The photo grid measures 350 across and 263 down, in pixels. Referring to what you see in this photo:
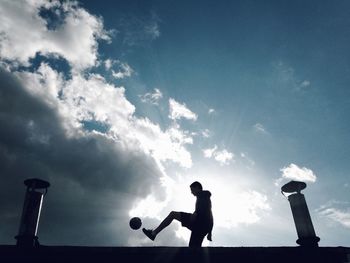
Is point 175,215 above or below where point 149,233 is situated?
above

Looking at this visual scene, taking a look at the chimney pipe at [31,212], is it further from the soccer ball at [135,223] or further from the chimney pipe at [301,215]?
the chimney pipe at [301,215]

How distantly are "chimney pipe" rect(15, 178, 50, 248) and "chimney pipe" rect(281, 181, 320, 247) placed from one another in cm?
670

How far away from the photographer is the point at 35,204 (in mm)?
7426

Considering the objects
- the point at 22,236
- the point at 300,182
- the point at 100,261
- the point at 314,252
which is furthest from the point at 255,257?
the point at 22,236

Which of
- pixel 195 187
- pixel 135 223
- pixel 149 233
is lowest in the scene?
pixel 149 233

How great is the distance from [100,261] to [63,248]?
0.65 metres

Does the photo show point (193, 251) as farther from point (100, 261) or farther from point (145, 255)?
point (100, 261)

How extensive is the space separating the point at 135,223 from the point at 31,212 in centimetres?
314

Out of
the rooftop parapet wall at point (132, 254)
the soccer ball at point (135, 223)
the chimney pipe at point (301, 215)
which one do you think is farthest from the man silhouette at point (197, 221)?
the chimney pipe at point (301, 215)

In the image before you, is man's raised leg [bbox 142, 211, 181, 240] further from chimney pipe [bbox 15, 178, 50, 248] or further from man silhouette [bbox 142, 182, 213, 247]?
chimney pipe [bbox 15, 178, 50, 248]

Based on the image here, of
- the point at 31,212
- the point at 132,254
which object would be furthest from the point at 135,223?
the point at 31,212

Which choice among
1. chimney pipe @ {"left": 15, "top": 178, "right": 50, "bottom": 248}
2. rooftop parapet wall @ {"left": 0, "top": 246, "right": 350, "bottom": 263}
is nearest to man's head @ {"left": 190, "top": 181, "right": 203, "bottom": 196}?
rooftop parapet wall @ {"left": 0, "top": 246, "right": 350, "bottom": 263}

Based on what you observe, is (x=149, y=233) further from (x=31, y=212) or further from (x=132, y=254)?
(x=31, y=212)

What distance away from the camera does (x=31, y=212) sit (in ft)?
23.7
